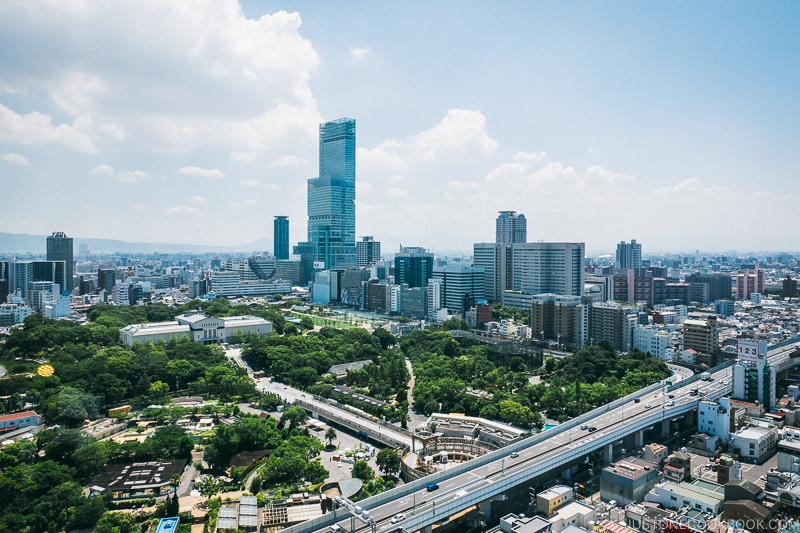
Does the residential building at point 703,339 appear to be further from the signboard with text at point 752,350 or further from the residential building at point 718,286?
the residential building at point 718,286

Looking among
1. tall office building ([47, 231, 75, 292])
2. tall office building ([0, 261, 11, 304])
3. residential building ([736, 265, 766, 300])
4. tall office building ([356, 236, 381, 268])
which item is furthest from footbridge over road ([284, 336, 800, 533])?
tall office building ([47, 231, 75, 292])

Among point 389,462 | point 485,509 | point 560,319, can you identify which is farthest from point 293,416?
point 560,319

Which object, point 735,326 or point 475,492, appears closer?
point 475,492

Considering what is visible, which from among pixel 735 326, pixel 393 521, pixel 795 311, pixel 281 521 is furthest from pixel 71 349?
pixel 795 311

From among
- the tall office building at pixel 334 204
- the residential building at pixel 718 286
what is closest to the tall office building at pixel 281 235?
the tall office building at pixel 334 204

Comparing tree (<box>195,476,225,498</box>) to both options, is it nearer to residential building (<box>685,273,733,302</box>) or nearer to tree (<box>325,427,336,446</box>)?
tree (<box>325,427,336,446</box>)

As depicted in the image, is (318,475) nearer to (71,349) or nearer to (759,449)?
(759,449)

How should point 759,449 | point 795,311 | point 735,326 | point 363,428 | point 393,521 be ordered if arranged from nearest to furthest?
point 393,521, point 759,449, point 363,428, point 735,326, point 795,311
